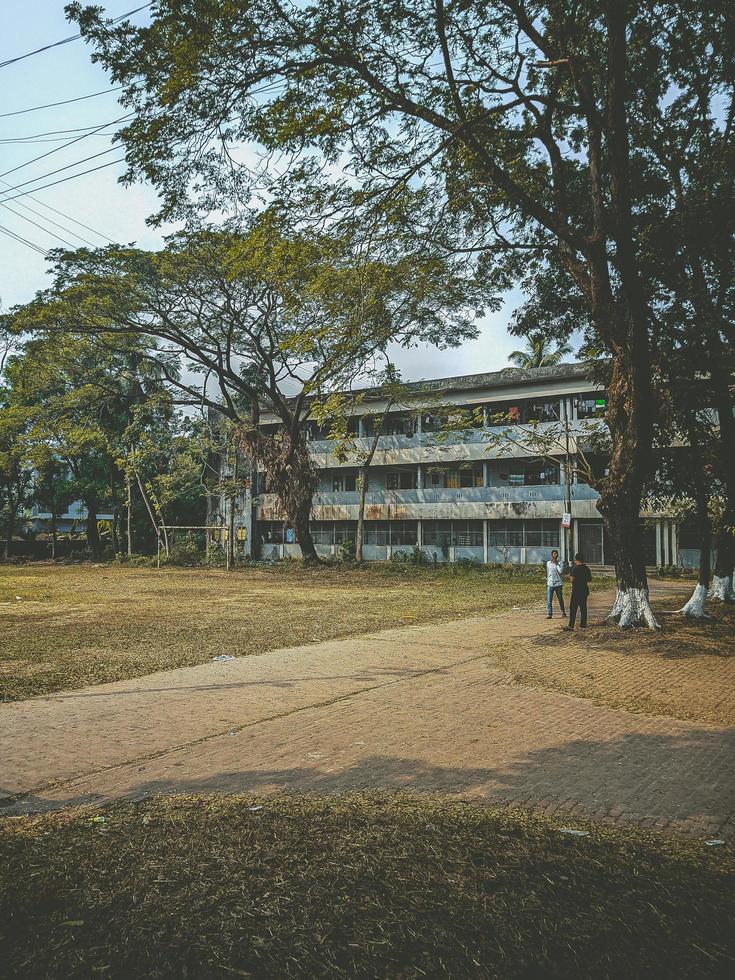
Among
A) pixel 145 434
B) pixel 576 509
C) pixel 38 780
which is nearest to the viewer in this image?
pixel 38 780

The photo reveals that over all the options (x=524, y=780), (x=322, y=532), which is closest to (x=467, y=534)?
(x=322, y=532)

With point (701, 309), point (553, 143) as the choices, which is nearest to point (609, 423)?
point (701, 309)

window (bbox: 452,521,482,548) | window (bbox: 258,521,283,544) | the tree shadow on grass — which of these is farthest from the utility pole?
the tree shadow on grass

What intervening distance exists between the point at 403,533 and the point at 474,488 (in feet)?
17.8

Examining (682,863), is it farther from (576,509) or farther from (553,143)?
(576,509)

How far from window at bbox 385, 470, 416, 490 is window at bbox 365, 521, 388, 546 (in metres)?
2.24

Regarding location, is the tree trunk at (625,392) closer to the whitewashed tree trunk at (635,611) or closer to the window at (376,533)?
the whitewashed tree trunk at (635,611)

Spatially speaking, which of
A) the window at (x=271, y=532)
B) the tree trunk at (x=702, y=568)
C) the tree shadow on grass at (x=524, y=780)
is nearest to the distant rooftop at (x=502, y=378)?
the window at (x=271, y=532)

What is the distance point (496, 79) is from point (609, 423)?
638cm

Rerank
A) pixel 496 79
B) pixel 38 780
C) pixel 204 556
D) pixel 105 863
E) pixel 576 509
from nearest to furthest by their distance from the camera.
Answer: pixel 105 863
pixel 38 780
pixel 496 79
pixel 576 509
pixel 204 556

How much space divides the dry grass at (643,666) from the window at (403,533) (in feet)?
90.2

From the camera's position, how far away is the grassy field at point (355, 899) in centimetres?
284

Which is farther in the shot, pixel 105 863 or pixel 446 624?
pixel 446 624

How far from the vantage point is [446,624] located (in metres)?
A: 16.1
